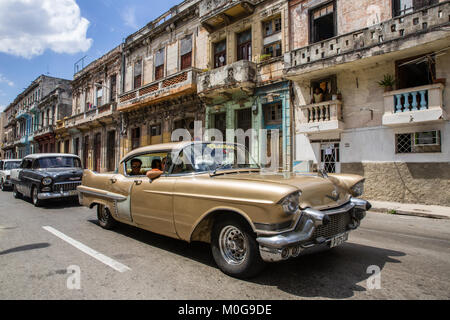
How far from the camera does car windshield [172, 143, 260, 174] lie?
3.80 m

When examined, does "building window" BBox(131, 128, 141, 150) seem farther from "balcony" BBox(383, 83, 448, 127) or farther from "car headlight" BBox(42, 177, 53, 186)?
"balcony" BBox(383, 83, 448, 127)

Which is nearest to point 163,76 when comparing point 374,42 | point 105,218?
point 374,42

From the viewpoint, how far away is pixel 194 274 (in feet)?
10.2

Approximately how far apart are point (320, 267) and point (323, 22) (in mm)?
12372

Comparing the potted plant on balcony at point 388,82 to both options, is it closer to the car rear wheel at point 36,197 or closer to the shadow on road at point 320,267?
the shadow on road at point 320,267

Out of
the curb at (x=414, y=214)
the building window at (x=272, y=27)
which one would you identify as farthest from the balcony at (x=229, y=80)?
the curb at (x=414, y=214)

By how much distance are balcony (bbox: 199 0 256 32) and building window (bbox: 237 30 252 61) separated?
0.93 metres

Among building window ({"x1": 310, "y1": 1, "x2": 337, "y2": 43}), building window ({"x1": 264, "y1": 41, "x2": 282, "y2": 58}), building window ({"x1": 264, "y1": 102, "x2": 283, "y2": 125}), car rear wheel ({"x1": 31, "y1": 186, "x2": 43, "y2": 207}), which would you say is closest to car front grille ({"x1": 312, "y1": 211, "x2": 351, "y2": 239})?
car rear wheel ({"x1": 31, "y1": 186, "x2": 43, "y2": 207})

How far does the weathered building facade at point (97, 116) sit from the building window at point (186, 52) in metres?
7.76

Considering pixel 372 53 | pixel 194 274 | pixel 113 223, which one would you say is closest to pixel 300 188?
pixel 194 274

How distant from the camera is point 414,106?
9.33 meters
